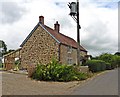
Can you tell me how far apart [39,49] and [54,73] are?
20.5 metres

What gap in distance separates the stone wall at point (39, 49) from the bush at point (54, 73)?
697 inches

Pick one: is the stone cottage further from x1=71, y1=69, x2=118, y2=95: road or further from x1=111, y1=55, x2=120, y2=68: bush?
x1=71, y1=69, x2=118, y2=95: road

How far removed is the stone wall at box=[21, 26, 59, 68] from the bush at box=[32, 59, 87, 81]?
58.1 feet

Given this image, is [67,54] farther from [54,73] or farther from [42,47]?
[54,73]

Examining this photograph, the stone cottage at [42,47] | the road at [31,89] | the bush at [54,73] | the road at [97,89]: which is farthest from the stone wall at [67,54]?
the road at [31,89]

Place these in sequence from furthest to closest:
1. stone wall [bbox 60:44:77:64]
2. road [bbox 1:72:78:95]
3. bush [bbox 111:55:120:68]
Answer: bush [bbox 111:55:120:68] < stone wall [bbox 60:44:77:64] < road [bbox 1:72:78:95]

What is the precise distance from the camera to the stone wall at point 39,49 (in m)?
41.3

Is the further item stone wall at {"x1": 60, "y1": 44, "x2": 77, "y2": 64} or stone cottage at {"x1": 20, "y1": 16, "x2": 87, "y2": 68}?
stone wall at {"x1": 60, "y1": 44, "x2": 77, "y2": 64}

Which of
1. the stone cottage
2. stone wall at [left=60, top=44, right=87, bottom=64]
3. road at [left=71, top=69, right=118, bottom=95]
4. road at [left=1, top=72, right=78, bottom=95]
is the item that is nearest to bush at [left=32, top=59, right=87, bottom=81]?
road at [left=71, top=69, right=118, bottom=95]

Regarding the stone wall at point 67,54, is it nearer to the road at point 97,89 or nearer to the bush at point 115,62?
the bush at point 115,62

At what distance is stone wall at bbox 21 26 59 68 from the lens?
41.3m

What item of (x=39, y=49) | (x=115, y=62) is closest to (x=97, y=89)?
(x=39, y=49)

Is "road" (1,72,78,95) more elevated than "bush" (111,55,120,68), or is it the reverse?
"bush" (111,55,120,68)

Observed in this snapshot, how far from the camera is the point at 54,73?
21750mm
